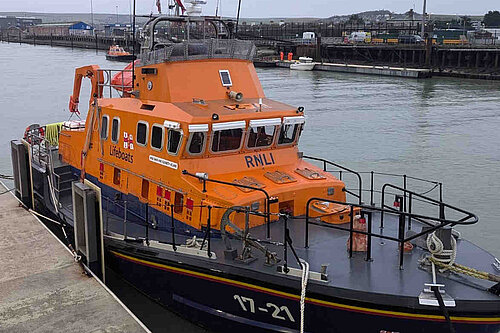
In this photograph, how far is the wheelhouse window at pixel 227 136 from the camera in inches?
330

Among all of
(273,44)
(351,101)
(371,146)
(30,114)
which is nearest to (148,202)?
(371,146)

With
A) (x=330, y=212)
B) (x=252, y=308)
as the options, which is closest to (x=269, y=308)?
(x=252, y=308)

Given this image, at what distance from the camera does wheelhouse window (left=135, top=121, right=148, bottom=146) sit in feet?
29.8

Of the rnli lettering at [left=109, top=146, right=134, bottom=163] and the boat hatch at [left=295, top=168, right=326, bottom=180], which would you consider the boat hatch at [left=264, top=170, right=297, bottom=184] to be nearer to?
the boat hatch at [left=295, top=168, right=326, bottom=180]

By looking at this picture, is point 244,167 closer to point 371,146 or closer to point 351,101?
point 371,146

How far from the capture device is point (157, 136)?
29.0ft

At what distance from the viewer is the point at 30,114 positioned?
28812 mm

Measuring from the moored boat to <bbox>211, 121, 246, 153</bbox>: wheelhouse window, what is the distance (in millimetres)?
31

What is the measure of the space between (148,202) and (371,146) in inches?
575

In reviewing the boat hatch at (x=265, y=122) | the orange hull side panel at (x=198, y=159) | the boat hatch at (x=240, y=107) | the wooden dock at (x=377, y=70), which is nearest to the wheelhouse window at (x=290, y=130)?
the orange hull side panel at (x=198, y=159)

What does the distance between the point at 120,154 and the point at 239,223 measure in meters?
2.94

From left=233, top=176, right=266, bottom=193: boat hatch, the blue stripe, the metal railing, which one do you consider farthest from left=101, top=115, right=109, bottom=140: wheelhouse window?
the blue stripe

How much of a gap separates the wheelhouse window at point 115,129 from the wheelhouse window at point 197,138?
209cm

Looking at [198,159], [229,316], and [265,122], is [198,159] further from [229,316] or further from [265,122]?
[229,316]
